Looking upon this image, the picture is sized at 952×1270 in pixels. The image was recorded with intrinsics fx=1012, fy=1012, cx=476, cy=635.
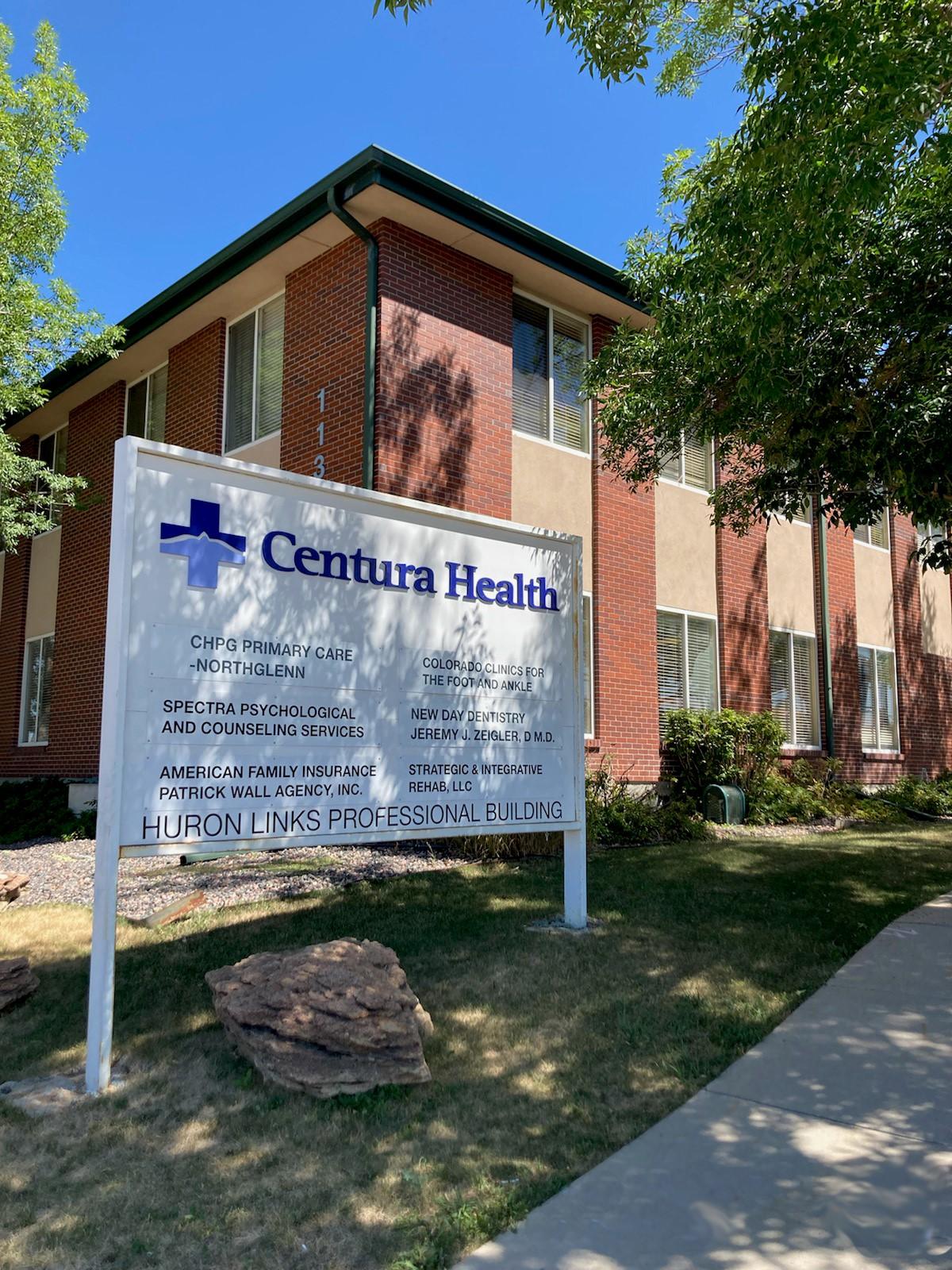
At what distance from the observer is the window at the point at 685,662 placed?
14578 mm

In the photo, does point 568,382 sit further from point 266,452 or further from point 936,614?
point 936,614

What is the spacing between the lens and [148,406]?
15.8m

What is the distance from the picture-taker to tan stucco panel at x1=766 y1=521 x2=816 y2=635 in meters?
16.7

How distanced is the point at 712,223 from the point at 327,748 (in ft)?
15.4

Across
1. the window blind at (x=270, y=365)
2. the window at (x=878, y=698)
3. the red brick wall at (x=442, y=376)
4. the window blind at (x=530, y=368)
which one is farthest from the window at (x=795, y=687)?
the window blind at (x=270, y=365)

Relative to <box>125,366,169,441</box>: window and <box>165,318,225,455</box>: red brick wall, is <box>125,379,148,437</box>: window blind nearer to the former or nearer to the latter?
<box>125,366,169,441</box>: window

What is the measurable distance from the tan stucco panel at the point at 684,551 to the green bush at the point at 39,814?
8545 millimetres

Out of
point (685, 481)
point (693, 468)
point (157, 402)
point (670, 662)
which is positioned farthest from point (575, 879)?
point (157, 402)

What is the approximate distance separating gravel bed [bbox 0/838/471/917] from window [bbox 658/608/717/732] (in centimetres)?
514

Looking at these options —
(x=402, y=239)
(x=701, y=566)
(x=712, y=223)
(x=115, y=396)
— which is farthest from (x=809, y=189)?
(x=115, y=396)

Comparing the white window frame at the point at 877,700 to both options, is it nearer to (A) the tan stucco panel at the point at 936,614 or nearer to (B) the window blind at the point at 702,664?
(A) the tan stucco panel at the point at 936,614

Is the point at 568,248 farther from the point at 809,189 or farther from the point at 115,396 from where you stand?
the point at 115,396

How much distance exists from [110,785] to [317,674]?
1.39 metres

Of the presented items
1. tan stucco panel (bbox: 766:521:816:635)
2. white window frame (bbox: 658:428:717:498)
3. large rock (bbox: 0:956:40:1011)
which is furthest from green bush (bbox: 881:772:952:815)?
large rock (bbox: 0:956:40:1011)
